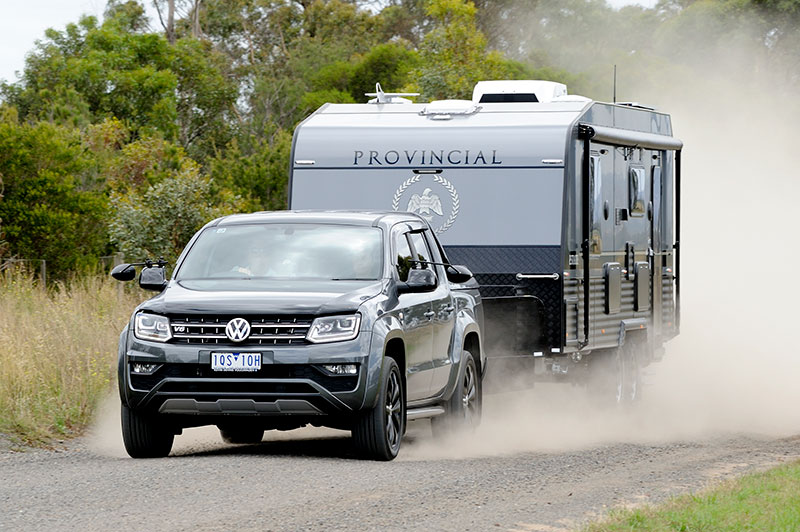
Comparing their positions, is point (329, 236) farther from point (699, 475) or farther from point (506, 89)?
point (506, 89)

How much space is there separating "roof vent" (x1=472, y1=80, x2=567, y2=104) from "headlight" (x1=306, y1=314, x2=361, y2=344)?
6.34m

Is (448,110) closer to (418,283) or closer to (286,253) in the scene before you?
(286,253)

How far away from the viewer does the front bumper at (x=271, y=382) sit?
1122 centimetres

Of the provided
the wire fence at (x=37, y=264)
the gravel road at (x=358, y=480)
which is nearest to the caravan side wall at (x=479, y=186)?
the gravel road at (x=358, y=480)

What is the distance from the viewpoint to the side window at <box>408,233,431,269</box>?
43.6ft

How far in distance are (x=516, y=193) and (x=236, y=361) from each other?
5341mm

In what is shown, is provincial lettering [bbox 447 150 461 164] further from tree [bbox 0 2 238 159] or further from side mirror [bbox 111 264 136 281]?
tree [bbox 0 2 238 159]

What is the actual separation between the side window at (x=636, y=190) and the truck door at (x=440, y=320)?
497 cm

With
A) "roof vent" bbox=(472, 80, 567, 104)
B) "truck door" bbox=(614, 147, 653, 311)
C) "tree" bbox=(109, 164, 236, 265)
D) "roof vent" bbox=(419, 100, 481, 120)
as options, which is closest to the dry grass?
"roof vent" bbox=(419, 100, 481, 120)

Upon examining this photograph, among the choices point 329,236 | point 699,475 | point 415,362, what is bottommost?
point 699,475

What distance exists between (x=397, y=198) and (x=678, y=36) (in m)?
58.4

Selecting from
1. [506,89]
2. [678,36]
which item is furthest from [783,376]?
[678,36]

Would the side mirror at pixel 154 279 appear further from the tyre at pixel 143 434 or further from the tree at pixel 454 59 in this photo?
the tree at pixel 454 59

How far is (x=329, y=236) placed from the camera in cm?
1268
